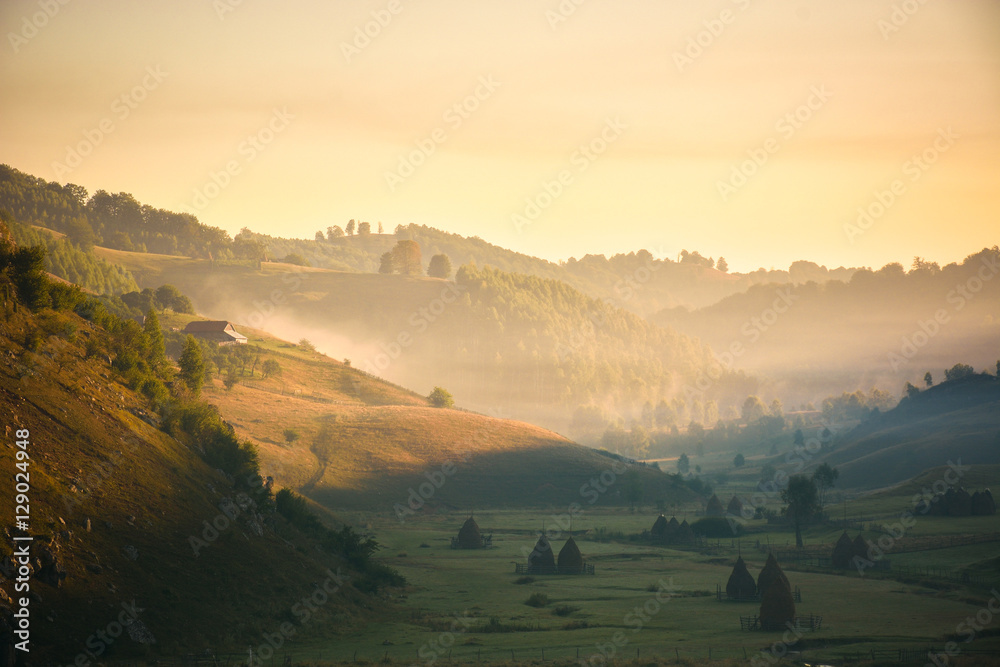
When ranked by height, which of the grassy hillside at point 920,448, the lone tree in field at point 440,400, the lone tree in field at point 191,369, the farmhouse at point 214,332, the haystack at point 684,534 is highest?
the farmhouse at point 214,332

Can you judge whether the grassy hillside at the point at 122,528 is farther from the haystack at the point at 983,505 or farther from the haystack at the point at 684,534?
the haystack at the point at 983,505

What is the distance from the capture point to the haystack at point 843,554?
232 feet

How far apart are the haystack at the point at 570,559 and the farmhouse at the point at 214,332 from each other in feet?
335

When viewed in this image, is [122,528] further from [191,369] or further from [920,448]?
[920,448]

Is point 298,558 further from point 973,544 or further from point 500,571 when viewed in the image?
point 973,544

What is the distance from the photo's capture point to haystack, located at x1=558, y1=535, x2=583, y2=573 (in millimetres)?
69375

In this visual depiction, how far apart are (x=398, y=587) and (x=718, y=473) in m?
156

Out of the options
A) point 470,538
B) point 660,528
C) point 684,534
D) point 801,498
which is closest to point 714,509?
point 801,498

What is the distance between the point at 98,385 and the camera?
45250 mm

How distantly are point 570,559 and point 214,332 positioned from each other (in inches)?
4200

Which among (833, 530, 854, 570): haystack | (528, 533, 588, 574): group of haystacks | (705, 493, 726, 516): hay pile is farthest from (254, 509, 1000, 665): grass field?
(705, 493, 726, 516): hay pile

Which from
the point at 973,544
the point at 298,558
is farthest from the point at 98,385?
the point at 973,544

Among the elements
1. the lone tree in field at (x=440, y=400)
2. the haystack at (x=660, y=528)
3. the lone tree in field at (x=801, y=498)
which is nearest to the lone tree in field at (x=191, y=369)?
the haystack at (x=660, y=528)

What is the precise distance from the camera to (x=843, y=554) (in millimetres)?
71375
